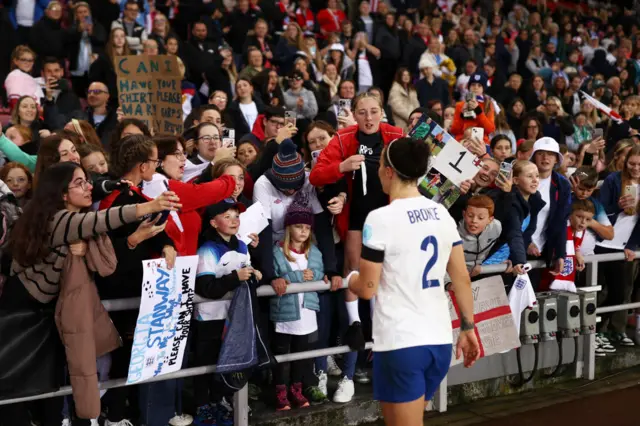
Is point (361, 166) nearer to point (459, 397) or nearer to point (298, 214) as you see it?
point (298, 214)

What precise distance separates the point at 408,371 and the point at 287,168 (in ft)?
6.90

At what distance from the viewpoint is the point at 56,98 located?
866cm

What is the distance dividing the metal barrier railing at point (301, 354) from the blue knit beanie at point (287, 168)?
29.2 inches

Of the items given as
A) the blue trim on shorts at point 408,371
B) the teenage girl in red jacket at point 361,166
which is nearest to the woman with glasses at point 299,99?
the teenage girl in red jacket at point 361,166

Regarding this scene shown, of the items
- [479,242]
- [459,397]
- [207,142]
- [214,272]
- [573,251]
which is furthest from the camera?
[573,251]

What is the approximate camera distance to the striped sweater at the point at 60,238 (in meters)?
4.11

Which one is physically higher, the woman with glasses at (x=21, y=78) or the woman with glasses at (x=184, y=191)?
the woman with glasses at (x=21, y=78)

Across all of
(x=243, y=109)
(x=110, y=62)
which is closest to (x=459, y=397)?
(x=243, y=109)

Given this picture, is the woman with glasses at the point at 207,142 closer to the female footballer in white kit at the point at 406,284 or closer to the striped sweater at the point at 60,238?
the striped sweater at the point at 60,238

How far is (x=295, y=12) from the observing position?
600 inches

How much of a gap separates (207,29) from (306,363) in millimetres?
7594

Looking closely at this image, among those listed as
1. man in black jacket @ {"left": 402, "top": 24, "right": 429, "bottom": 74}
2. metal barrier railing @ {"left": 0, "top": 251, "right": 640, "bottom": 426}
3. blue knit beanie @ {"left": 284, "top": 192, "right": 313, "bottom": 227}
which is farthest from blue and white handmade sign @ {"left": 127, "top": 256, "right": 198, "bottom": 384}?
man in black jacket @ {"left": 402, "top": 24, "right": 429, "bottom": 74}

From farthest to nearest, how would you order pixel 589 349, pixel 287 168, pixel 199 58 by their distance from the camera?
pixel 199 58, pixel 589 349, pixel 287 168

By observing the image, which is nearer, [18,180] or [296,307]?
[18,180]
